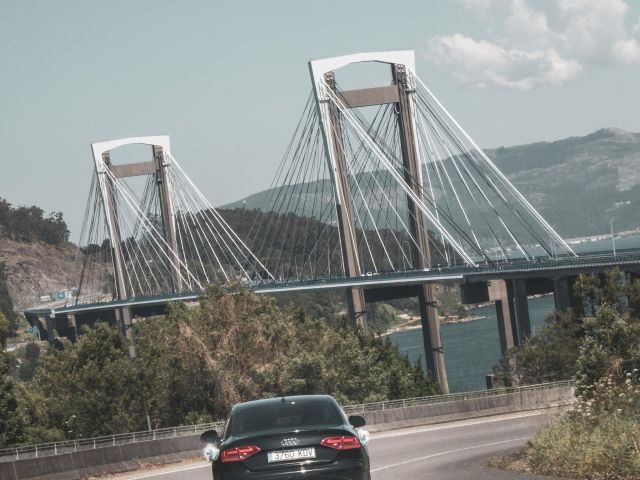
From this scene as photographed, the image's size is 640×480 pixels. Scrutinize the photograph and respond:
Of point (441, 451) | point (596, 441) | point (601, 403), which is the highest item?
point (601, 403)

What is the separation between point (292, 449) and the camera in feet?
46.2

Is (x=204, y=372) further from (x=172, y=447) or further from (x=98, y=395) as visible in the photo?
(x=172, y=447)

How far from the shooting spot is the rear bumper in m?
14.0

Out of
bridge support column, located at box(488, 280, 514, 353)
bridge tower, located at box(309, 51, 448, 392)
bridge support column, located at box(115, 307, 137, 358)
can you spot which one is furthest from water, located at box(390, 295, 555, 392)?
bridge support column, located at box(115, 307, 137, 358)

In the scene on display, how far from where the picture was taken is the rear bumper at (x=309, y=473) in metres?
14.0

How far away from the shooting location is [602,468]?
671 inches

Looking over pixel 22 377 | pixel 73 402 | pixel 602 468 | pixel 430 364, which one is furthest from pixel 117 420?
pixel 22 377

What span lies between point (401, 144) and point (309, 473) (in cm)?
7392

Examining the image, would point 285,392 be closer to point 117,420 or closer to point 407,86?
point 117,420

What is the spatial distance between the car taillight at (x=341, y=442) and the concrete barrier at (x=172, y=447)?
7.79 meters

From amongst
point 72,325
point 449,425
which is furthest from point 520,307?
point 72,325

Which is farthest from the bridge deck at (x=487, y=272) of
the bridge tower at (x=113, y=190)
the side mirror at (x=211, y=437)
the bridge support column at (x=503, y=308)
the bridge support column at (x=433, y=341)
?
the side mirror at (x=211, y=437)

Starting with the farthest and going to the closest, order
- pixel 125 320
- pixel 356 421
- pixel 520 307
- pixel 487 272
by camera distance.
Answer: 1. pixel 125 320
2. pixel 520 307
3. pixel 487 272
4. pixel 356 421

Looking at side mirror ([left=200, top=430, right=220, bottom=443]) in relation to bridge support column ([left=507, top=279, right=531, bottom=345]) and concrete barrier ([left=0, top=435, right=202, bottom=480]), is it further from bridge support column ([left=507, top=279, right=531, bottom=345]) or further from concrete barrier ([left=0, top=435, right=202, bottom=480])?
bridge support column ([left=507, top=279, right=531, bottom=345])
